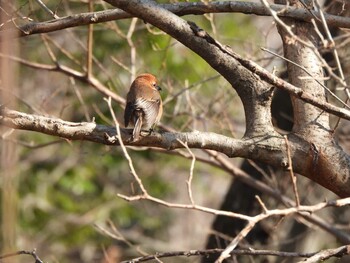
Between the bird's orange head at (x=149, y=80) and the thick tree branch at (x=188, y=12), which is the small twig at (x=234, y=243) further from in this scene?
the bird's orange head at (x=149, y=80)

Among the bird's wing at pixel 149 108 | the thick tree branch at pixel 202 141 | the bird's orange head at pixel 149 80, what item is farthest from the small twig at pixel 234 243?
the bird's orange head at pixel 149 80

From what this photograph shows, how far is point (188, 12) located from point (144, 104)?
1.18m

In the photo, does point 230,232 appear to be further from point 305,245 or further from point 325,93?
point 325,93

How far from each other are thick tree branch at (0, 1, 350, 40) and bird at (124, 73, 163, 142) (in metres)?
0.84

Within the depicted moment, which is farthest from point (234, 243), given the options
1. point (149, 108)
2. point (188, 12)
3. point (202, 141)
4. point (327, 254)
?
point (149, 108)

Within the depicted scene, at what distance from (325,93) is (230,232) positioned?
3.03 meters

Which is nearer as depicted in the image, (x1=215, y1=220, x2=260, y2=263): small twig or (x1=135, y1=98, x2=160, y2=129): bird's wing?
(x1=215, y1=220, x2=260, y2=263): small twig

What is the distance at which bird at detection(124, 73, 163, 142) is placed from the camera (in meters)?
4.43

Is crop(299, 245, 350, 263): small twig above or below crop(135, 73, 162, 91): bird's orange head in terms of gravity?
below

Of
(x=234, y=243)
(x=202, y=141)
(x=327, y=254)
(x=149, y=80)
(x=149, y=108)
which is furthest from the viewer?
(x=149, y=80)

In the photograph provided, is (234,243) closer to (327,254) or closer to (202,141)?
(327,254)

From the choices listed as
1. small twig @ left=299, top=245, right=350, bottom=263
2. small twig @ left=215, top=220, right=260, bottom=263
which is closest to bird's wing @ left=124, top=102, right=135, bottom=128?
small twig @ left=299, top=245, right=350, bottom=263

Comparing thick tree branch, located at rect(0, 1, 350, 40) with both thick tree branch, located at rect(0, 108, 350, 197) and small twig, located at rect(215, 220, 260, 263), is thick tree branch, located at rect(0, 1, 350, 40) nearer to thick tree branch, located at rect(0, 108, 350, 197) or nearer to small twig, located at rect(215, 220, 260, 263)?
thick tree branch, located at rect(0, 108, 350, 197)

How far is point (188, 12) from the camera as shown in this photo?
3.56 metres
